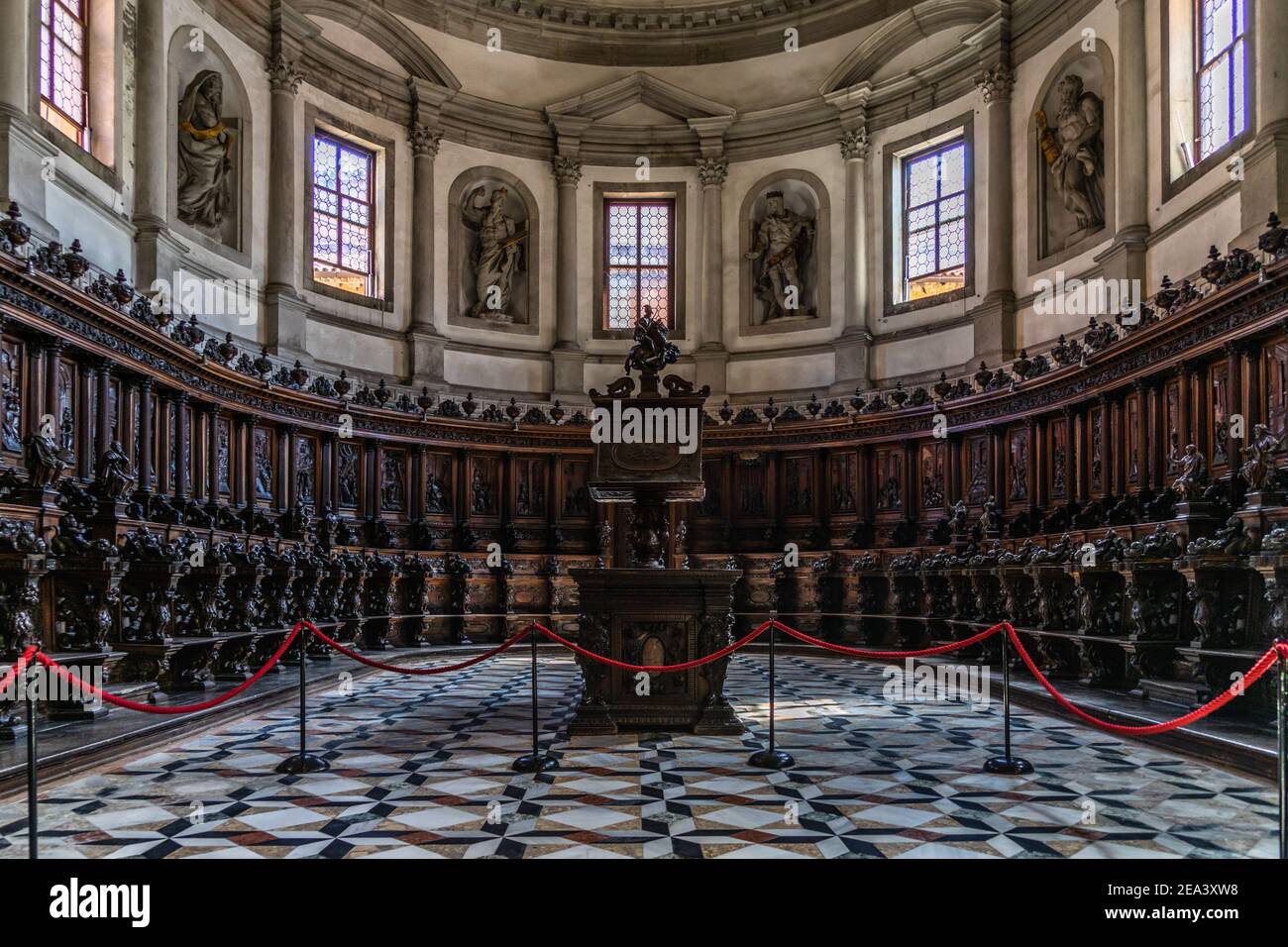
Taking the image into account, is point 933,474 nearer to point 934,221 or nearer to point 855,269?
point 855,269

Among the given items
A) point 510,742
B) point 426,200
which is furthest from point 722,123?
point 510,742

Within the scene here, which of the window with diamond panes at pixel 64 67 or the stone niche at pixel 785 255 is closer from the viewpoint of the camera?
the window with diamond panes at pixel 64 67

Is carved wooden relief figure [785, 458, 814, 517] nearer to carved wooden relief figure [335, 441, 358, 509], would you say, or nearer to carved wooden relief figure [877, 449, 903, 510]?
carved wooden relief figure [877, 449, 903, 510]

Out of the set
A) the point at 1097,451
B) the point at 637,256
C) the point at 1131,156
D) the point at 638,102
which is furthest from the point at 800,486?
the point at 638,102

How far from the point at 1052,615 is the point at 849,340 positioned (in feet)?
30.7

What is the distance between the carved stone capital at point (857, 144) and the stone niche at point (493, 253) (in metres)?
6.40

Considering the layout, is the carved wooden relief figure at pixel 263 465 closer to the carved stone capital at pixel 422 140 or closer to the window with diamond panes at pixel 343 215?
the window with diamond panes at pixel 343 215

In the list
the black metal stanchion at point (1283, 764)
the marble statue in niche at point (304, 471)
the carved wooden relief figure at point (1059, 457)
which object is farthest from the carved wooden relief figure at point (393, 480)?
the black metal stanchion at point (1283, 764)

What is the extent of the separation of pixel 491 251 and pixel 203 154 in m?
5.97

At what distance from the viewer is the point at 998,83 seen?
55.4 ft

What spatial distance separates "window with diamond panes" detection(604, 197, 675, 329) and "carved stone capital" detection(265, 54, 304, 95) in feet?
21.5

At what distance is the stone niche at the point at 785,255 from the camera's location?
19.6m

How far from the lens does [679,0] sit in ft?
67.1

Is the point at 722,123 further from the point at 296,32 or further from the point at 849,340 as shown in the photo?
the point at 296,32
